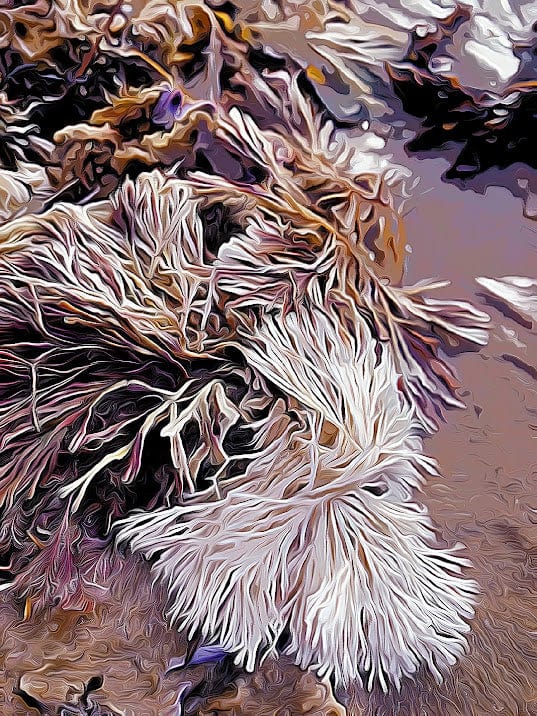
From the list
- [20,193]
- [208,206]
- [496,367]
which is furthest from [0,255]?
[496,367]

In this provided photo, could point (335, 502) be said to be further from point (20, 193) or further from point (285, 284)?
point (20, 193)

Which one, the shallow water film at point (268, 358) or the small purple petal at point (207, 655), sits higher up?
the shallow water film at point (268, 358)

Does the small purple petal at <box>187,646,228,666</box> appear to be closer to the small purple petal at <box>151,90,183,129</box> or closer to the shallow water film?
the shallow water film

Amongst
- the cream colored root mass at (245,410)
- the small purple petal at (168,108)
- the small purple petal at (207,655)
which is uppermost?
the small purple petal at (168,108)

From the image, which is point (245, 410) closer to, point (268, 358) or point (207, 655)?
point (268, 358)

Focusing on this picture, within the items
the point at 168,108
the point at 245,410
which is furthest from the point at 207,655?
the point at 168,108

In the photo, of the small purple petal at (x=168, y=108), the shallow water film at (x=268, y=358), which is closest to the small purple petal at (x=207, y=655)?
the shallow water film at (x=268, y=358)

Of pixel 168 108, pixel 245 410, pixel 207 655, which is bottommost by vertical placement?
pixel 207 655

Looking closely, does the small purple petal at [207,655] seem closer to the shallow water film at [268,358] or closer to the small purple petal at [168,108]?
the shallow water film at [268,358]

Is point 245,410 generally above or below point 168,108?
below
